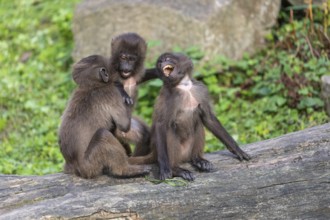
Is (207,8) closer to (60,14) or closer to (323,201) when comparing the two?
(60,14)

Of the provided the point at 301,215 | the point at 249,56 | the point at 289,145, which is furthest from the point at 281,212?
the point at 249,56

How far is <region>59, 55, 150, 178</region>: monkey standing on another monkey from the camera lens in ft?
19.9

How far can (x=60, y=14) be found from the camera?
12.6 meters

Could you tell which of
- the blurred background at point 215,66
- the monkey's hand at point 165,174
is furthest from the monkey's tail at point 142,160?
the blurred background at point 215,66

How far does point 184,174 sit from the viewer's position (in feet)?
20.0

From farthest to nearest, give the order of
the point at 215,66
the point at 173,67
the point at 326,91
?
the point at 215,66
the point at 326,91
the point at 173,67

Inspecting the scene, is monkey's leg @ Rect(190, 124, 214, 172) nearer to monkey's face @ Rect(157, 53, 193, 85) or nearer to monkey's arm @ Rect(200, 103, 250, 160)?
monkey's arm @ Rect(200, 103, 250, 160)

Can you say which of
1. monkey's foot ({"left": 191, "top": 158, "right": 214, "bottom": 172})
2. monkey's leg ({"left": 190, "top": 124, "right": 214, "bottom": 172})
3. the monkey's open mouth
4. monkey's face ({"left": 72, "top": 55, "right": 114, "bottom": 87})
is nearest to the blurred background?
monkey's leg ({"left": 190, "top": 124, "right": 214, "bottom": 172})

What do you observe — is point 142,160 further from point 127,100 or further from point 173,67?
point 173,67

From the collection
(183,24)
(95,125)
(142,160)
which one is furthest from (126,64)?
(183,24)

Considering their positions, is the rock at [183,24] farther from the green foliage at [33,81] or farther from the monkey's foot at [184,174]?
the monkey's foot at [184,174]

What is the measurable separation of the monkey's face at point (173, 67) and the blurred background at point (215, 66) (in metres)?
2.51

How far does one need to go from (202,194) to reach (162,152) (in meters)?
0.67

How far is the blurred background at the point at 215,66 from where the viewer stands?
366 inches
